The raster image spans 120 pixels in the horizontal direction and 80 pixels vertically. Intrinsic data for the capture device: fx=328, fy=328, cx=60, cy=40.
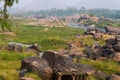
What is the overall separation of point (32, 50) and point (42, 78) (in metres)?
53.2

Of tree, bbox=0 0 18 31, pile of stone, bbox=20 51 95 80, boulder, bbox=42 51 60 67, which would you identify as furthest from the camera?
boulder, bbox=42 51 60 67

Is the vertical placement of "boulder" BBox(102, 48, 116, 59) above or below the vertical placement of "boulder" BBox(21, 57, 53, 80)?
below

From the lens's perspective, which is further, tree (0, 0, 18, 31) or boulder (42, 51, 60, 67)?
boulder (42, 51, 60, 67)

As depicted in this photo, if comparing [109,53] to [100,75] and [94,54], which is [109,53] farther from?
[100,75]

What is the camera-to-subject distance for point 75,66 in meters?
56.6

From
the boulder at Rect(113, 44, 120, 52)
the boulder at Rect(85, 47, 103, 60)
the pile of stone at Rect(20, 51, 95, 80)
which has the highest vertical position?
the pile of stone at Rect(20, 51, 95, 80)

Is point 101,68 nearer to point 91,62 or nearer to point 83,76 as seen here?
point 91,62

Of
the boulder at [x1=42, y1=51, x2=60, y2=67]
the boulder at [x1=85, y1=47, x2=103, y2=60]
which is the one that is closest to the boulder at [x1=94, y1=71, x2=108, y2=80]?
the boulder at [x1=42, y1=51, x2=60, y2=67]

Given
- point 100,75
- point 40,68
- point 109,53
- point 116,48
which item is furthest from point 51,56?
point 116,48

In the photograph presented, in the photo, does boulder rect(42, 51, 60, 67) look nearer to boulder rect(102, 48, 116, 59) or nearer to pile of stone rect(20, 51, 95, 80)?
pile of stone rect(20, 51, 95, 80)

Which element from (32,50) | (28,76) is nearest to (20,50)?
(32,50)

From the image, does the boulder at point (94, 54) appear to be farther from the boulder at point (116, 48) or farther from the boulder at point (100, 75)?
the boulder at point (100, 75)

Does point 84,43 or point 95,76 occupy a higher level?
point 95,76

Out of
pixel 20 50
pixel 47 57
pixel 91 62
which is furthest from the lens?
pixel 20 50
